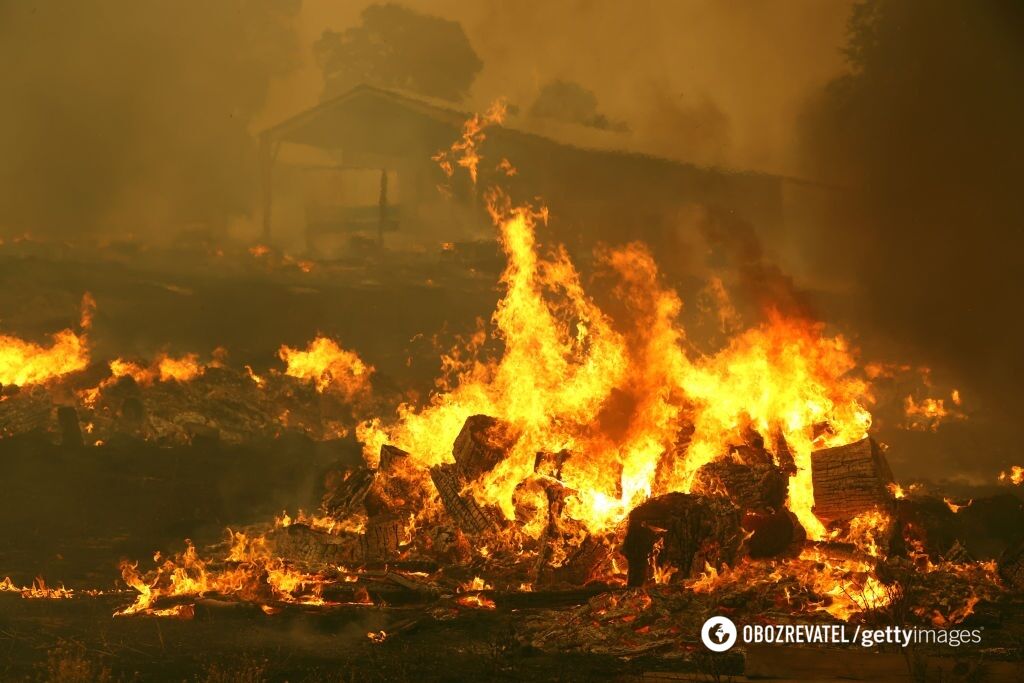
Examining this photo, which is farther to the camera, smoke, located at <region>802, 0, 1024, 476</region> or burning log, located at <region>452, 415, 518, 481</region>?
smoke, located at <region>802, 0, 1024, 476</region>

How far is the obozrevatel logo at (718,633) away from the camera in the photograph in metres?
7.84

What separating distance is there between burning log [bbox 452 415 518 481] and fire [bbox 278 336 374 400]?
726 centimetres

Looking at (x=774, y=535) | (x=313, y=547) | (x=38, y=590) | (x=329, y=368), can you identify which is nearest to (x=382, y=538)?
(x=313, y=547)

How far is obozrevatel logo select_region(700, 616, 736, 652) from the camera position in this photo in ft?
25.7

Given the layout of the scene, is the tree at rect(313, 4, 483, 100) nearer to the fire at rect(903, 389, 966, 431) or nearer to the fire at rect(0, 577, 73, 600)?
the fire at rect(903, 389, 966, 431)

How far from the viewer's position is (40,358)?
1773cm

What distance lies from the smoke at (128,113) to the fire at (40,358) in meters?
11.0

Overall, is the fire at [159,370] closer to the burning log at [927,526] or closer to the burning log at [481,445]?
the burning log at [481,445]

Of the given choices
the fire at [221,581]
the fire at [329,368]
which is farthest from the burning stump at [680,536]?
the fire at [329,368]

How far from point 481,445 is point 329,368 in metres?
8.39

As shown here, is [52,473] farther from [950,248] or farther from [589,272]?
[950,248]

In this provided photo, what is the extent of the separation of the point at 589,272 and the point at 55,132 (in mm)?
19257

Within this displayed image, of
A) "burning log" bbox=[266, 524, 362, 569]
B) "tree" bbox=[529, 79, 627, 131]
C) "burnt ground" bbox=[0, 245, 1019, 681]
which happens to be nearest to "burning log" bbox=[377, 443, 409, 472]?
"burning log" bbox=[266, 524, 362, 569]

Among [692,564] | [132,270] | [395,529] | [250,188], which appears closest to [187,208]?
[250,188]
